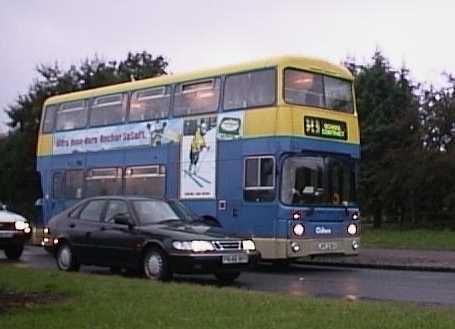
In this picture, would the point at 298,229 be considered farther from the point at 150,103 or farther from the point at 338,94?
the point at 150,103

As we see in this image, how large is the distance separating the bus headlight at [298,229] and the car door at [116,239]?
415 centimetres

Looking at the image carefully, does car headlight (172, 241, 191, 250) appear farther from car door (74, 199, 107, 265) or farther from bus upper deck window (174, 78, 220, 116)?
bus upper deck window (174, 78, 220, 116)

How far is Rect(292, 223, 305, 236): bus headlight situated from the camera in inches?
755

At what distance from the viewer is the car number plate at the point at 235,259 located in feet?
50.8

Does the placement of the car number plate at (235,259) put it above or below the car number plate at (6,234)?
below

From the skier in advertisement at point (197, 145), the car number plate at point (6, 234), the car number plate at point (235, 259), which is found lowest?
the car number plate at point (235, 259)

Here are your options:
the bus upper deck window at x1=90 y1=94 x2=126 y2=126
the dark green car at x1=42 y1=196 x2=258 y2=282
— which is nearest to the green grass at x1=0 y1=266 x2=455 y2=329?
the dark green car at x1=42 y1=196 x2=258 y2=282

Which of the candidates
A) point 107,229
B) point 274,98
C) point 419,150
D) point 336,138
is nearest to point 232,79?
point 274,98

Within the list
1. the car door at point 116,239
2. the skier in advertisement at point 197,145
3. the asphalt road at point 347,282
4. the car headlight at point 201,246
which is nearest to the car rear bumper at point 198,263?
the car headlight at point 201,246

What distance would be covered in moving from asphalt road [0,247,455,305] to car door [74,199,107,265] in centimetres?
85

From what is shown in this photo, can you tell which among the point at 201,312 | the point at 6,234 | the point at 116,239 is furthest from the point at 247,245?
the point at 6,234

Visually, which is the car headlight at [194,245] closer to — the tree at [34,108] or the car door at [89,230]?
the car door at [89,230]

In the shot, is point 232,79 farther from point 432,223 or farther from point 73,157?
point 432,223

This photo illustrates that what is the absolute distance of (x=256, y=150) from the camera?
19.5 m
